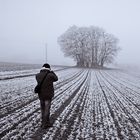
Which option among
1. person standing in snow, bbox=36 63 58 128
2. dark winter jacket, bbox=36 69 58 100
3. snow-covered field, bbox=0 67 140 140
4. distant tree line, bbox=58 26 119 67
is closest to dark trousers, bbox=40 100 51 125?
person standing in snow, bbox=36 63 58 128

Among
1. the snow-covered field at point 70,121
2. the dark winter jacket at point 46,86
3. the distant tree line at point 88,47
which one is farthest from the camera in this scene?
the distant tree line at point 88,47

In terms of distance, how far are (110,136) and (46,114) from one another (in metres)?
2.16

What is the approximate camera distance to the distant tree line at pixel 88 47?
269 feet

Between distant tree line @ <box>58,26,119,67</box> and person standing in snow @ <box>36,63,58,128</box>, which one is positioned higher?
distant tree line @ <box>58,26,119,67</box>

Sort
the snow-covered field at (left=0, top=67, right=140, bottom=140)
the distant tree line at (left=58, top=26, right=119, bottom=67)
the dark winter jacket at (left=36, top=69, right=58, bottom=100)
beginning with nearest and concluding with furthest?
the snow-covered field at (left=0, top=67, right=140, bottom=140) → the dark winter jacket at (left=36, top=69, right=58, bottom=100) → the distant tree line at (left=58, top=26, right=119, bottom=67)

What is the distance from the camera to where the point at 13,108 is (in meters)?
10.5

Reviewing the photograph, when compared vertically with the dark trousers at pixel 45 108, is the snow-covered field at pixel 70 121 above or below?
below

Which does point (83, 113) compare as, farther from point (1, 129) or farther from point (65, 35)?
point (65, 35)

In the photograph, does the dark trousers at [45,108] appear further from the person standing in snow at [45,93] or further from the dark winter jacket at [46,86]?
the dark winter jacket at [46,86]

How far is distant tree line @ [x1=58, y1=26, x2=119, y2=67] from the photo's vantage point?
82031mm

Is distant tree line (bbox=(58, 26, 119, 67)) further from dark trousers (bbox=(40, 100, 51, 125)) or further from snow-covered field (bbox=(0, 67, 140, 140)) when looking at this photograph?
dark trousers (bbox=(40, 100, 51, 125))

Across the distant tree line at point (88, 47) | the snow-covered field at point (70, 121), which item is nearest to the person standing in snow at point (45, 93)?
the snow-covered field at point (70, 121)

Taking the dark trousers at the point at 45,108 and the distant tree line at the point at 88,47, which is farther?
the distant tree line at the point at 88,47

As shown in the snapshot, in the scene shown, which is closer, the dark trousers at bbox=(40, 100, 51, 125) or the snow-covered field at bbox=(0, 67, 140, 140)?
the snow-covered field at bbox=(0, 67, 140, 140)
